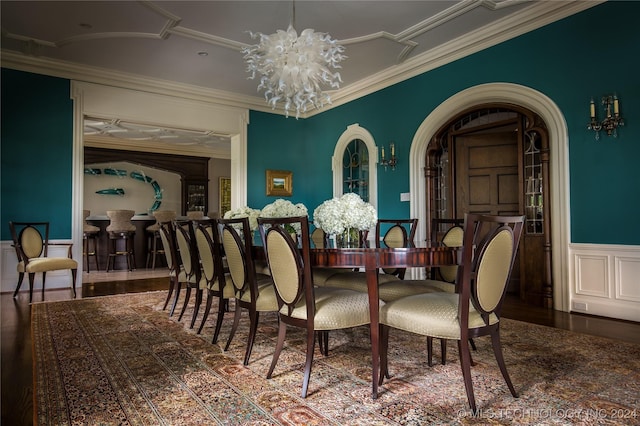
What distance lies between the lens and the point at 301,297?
2236 millimetres

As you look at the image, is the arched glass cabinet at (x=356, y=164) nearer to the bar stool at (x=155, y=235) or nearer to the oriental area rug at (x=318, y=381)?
the oriental area rug at (x=318, y=381)

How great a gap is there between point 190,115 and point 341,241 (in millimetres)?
4784

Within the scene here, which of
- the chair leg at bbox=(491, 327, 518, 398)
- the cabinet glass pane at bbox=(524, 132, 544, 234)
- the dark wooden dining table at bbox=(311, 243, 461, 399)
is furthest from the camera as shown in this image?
the cabinet glass pane at bbox=(524, 132, 544, 234)

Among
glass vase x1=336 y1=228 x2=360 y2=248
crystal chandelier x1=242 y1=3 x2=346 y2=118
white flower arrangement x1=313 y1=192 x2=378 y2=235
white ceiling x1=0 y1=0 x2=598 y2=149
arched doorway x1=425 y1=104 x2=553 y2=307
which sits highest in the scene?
white ceiling x1=0 y1=0 x2=598 y2=149

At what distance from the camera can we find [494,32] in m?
4.48

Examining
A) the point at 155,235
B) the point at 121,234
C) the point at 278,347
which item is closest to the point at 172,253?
the point at 278,347

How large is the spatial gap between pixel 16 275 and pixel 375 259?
5.27 metres

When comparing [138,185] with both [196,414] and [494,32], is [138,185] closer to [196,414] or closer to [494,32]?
[494,32]

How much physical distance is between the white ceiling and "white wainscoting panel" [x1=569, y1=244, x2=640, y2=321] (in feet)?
7.55

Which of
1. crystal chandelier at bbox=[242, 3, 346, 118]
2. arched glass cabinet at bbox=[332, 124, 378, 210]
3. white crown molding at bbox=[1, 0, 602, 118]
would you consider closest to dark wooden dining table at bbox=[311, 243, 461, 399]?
crystal chandelier at bbox=[242, 3, 346, 118]

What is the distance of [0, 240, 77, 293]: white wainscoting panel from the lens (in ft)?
16.8

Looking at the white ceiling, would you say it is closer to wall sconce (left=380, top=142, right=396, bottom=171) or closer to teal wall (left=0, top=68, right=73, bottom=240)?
teal wall (left=0, top=68, right=73, bottom=240)

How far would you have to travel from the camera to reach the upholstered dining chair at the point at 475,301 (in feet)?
6.02

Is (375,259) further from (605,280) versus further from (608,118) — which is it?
(608,118)
